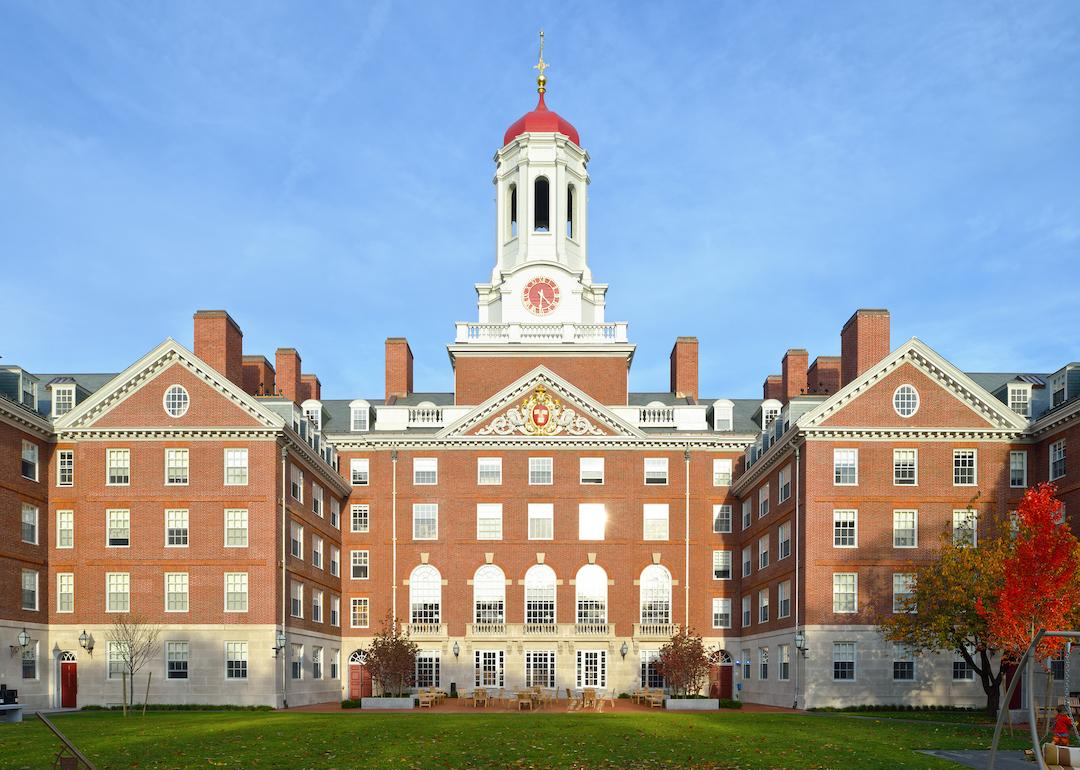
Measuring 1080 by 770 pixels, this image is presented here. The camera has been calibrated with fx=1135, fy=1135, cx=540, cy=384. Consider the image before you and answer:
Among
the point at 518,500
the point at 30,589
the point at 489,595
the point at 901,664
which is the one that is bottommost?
the point at 901,664

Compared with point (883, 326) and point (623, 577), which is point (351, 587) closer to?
point (623, 577)

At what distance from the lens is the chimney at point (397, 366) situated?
7031 cm

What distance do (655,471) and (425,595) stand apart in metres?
14.4

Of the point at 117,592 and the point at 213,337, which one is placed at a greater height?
the point at 213,337

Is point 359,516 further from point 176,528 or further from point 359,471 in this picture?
point 176,528

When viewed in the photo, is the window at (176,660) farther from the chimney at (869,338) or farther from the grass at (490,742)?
the chimney at (869,338)

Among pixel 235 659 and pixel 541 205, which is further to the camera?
pixel 541 205

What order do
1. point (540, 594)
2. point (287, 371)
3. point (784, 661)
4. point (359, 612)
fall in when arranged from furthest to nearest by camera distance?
point (287, 371) → point (359, 612) → point (540, 594) → point (784, 661)

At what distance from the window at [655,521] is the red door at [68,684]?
1160 inches

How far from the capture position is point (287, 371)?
218 feet

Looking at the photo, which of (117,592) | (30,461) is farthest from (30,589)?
(30,461)

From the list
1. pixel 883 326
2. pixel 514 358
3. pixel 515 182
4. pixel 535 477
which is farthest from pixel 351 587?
pixel 883 326

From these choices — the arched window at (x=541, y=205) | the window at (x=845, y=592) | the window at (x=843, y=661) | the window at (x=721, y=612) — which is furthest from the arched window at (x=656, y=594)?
the arched window at (x=541, y=205)

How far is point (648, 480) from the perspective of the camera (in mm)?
62906
